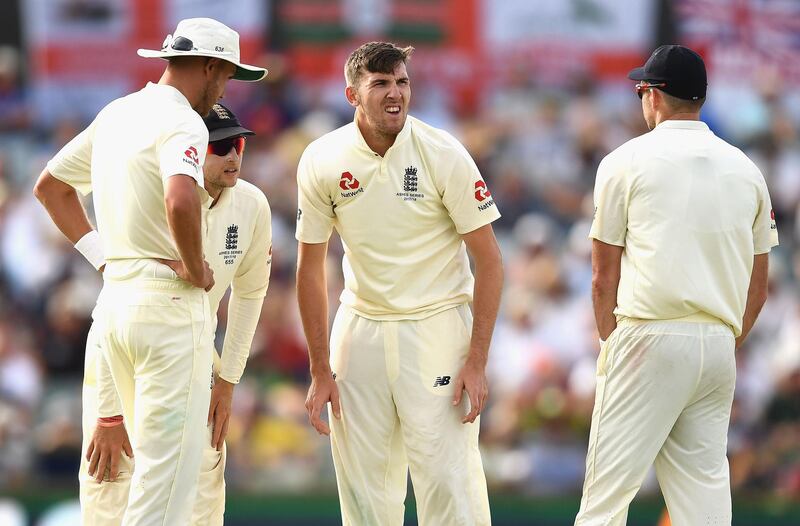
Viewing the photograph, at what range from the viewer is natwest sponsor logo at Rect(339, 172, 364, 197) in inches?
219

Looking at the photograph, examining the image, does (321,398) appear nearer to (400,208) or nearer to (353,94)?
(400,208)

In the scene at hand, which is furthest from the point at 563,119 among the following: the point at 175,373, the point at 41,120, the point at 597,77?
the point at 175,373

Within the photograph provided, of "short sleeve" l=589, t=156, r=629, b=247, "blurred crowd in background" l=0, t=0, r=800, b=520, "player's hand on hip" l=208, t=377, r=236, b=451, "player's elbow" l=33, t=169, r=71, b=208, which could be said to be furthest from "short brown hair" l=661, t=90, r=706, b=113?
"blurred crowd in background" l=0, t=0, r=800, b=520

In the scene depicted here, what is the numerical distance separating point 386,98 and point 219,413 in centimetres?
168

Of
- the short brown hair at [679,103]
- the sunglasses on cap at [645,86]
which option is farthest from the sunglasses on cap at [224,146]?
the short brown hair at [679,103]

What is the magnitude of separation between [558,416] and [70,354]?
382 cm

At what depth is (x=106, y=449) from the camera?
5512mm

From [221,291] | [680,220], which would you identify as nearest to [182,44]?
[221,291]

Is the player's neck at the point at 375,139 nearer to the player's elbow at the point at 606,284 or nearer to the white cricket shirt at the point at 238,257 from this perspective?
the white cricket shirt at the point at 238,257

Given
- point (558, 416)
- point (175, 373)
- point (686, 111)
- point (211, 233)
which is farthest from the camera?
point (558, 416)

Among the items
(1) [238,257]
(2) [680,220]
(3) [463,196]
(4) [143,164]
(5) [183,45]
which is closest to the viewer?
(4) [143,164]

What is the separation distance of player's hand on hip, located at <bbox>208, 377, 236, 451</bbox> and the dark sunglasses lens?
66.8 inches

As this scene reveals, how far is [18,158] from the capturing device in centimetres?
1108

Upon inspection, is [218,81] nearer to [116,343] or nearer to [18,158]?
[116,343]
